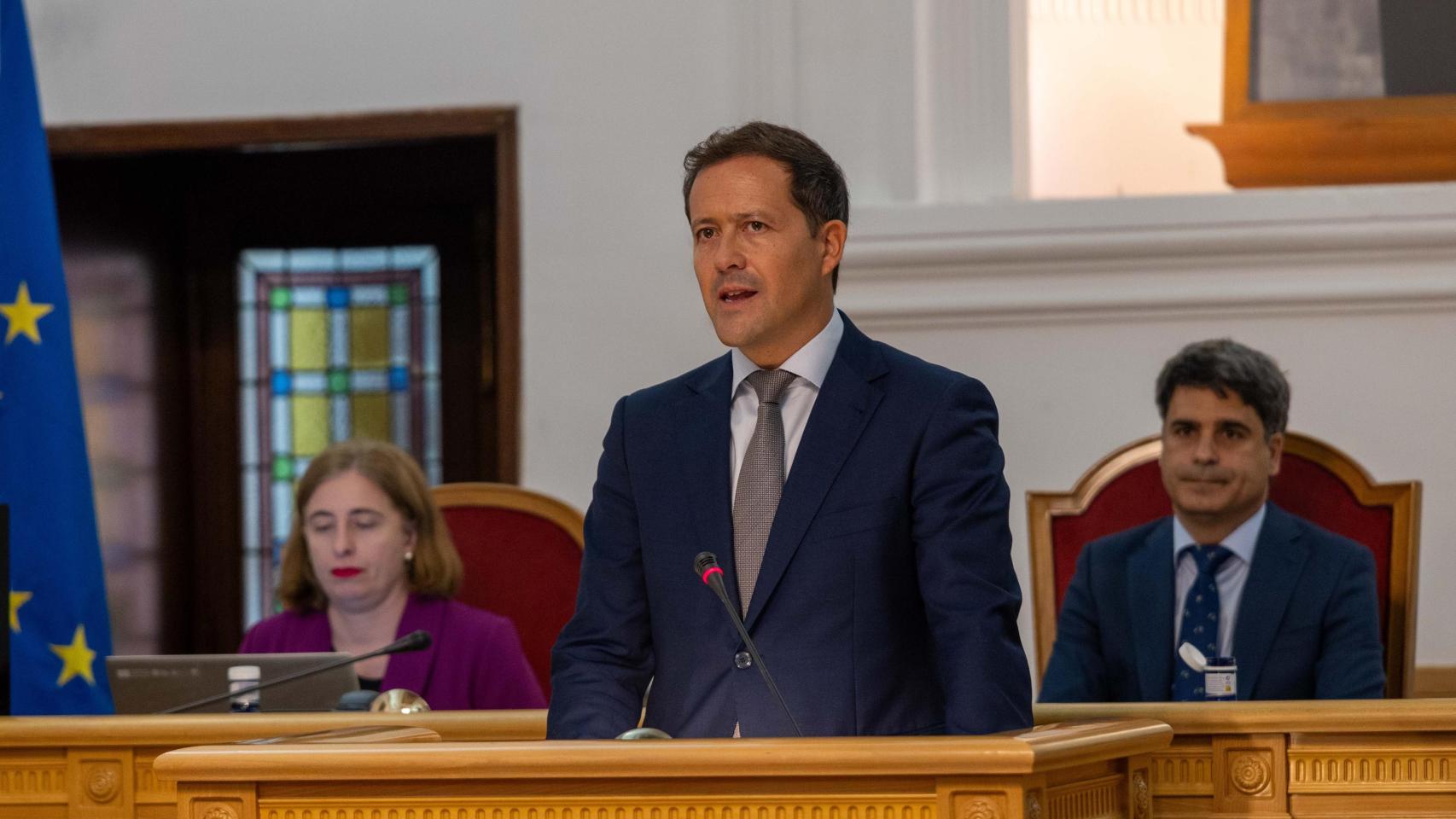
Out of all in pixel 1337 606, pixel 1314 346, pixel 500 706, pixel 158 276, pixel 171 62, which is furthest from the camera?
pixel 158 276

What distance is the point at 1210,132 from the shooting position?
427cm

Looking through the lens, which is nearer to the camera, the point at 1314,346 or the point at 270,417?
the point at 1314,346

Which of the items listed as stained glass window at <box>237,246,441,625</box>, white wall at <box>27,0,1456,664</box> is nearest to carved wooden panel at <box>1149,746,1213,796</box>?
white wall at <box>27,0,1456,664</box>

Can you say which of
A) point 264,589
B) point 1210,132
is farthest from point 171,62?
point 1210,132

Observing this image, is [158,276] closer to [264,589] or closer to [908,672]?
[264,589]

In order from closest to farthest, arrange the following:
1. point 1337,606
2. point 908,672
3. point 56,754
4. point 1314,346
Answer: point 908,672
point 56,754
point 1337,606
point 1314,346

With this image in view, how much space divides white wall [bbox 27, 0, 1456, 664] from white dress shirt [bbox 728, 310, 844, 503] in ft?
6.46

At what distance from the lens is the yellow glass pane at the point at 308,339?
508 cm

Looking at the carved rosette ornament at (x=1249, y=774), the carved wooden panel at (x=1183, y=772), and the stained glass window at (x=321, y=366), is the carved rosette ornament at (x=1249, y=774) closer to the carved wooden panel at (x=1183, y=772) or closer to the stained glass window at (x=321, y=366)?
the carved wooden panel at (x=1183, y=772)

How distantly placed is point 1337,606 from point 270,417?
3.04m

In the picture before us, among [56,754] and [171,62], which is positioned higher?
[171,62]

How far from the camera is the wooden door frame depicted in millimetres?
4426

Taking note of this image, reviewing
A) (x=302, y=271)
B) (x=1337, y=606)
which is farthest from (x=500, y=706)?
(x=302, y=271)

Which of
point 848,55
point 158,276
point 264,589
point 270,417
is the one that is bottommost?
point 264,589
